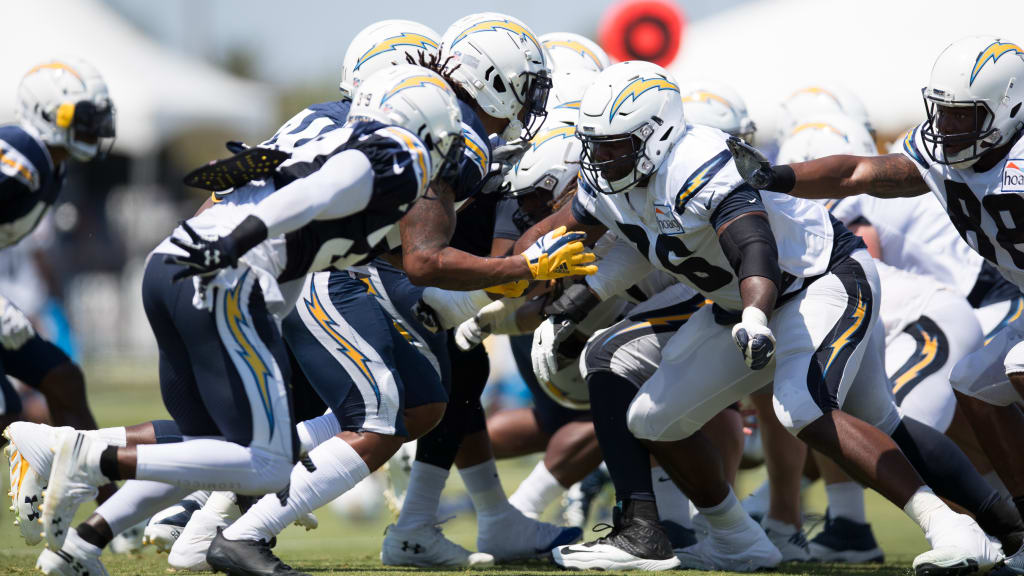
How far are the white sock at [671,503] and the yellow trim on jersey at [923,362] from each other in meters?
1.00

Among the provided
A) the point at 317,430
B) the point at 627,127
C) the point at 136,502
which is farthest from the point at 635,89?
the point at 136,502

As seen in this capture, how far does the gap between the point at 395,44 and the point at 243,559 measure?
2.28 m

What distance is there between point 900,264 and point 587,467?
182 cm

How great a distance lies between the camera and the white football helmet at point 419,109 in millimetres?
3809

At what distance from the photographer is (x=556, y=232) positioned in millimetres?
4066

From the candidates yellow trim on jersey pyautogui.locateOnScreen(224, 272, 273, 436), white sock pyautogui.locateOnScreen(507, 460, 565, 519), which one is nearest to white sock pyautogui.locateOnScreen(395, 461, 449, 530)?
white sock pyautogui.locateOnScreen(507, 460, 565, 519)

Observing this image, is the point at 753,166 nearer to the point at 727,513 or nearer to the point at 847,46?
the point at 727,513

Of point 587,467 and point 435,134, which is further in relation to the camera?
point 587,467

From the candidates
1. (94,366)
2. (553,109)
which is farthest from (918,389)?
(94,366)

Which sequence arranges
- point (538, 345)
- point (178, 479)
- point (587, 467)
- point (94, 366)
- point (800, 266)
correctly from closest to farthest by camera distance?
point (178, 479) → point (800, 266) → point (538, 345) → point (587, 467) → point (94, 366)

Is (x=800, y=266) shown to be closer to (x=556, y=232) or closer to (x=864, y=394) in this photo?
(x=864, y=394)

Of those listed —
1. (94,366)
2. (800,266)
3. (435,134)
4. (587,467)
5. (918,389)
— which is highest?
(435,134)

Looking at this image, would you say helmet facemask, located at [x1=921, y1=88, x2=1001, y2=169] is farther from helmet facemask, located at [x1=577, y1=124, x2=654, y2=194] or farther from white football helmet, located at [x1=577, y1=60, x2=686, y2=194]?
helmet facemask, located at [x1=577, y1=124, x2=654, y2=194]

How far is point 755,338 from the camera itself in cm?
393
